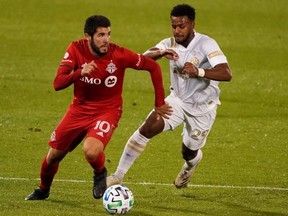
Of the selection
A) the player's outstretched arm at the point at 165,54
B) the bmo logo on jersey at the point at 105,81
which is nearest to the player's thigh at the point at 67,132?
the bmo logo on jersey at the point at 105,81

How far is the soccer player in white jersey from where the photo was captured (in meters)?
13.3

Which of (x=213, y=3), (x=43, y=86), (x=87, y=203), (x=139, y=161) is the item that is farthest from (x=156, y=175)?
(x=213, y=3)

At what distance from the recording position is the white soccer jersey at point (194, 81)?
13.6 meters

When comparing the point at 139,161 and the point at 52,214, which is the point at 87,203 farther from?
the point at 139,161

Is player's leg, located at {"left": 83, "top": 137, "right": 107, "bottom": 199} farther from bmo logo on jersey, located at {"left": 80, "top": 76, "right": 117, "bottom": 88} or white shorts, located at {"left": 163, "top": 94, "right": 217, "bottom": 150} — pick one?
white shorts, located at {"left": 163, "top": 94, "right": 217, "bottom": 150}

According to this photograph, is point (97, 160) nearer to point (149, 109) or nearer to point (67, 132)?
point (67, 132)

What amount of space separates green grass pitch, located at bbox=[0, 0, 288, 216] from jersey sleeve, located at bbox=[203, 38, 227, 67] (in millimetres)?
1829

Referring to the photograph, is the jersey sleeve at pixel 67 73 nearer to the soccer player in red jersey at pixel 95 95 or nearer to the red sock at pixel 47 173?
the soccer player in red jersey at pixel 95 95

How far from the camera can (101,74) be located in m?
12.4

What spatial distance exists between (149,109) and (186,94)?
6.59m

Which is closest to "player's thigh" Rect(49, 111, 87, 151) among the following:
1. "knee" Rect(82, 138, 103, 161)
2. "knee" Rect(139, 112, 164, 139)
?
"knee" Rect(82, 138, 103, 161)

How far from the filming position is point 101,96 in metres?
12.6

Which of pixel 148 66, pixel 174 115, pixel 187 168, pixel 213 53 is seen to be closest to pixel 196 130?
pixel 174 115

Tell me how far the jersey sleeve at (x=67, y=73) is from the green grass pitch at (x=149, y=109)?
1.55 metres
